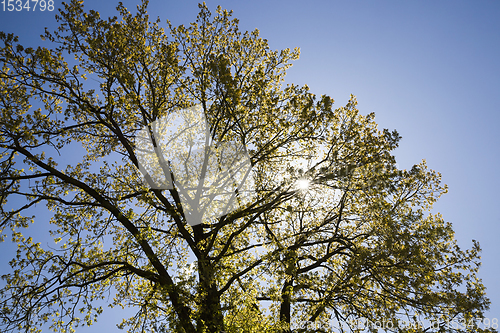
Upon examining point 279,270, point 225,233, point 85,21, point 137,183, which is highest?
point 85,21

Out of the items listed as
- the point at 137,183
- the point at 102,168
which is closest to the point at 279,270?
the point at 137,183

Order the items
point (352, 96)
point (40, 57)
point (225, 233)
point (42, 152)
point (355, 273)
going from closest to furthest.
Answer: point (355, 273), point (40, 57), point (42, 152), point (352, 96), point (225, 233)

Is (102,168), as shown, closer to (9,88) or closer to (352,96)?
(9,88)

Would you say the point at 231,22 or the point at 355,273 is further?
the point at 231,22

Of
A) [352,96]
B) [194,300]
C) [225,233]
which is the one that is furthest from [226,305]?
[352,96]

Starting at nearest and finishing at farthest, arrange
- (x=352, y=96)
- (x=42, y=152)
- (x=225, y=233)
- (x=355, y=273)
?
(x=355, y=273) < (x=42, y=152) < (x=352, y=96) < (x=225, y=233)

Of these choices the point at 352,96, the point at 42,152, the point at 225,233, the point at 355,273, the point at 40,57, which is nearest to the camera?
the point at 355,273

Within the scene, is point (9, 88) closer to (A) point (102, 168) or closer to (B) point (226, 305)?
(A) point (102, 168)

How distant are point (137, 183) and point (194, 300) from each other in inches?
212

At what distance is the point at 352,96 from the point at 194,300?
30.3 feet

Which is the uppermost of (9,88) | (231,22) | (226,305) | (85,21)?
(231,22)

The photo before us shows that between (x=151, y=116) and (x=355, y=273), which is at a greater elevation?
(x=151, y=116)

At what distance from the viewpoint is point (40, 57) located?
28.7 feet

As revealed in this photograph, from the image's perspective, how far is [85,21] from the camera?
31.2 feet
